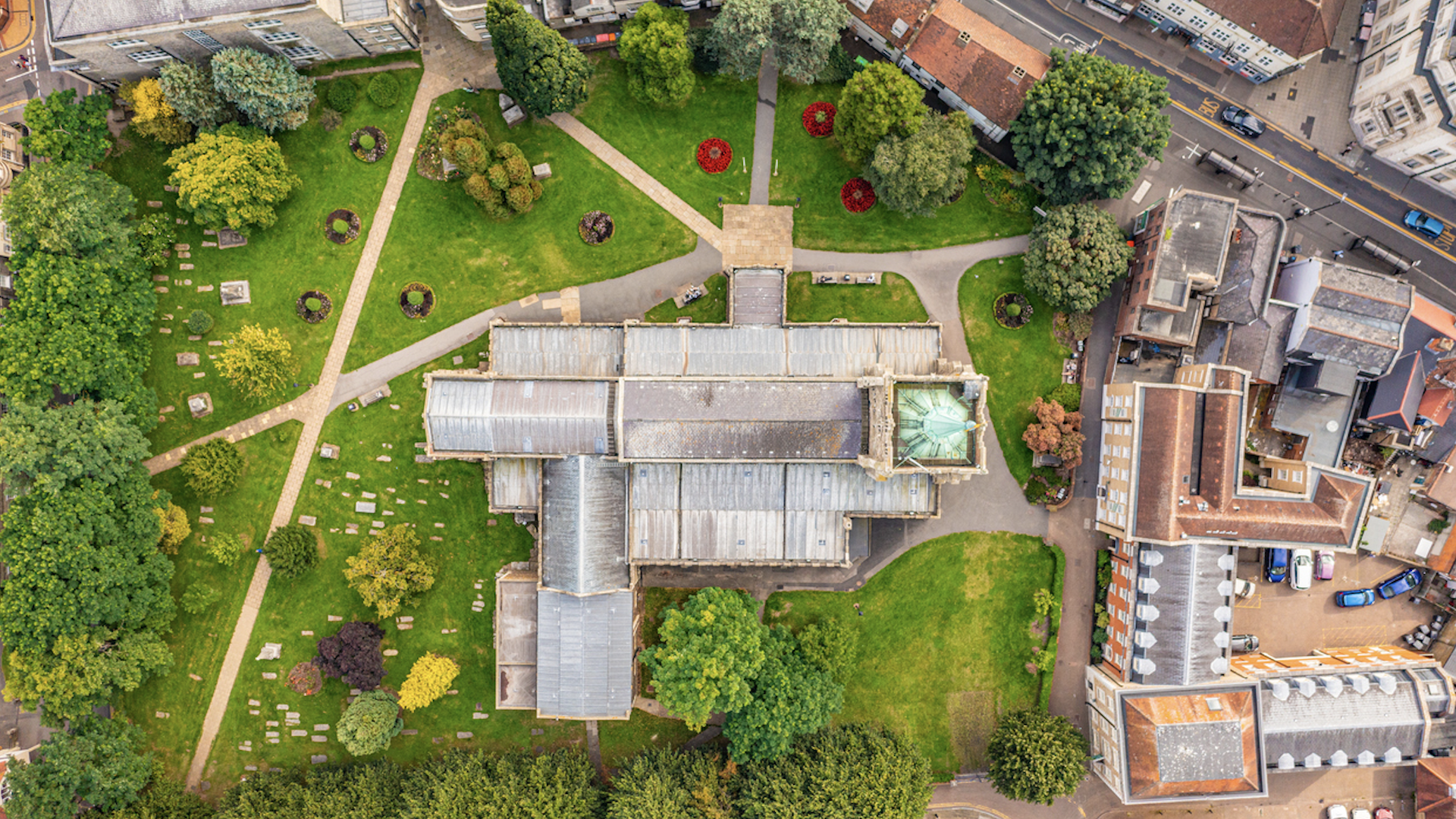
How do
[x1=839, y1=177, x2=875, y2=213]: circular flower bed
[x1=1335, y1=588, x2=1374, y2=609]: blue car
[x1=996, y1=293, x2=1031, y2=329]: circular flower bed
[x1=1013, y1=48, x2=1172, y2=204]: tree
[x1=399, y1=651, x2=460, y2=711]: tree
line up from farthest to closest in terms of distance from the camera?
[x1=839, y1=177, x2=875, y2=213]: circular flower bed → [x1=996, y1=293, x2=1031, y2=329]: circular flower bed → [x1=1335, y1=588, x2=1374, y2=609]: blue car → [x1=399, y1=651, x2=460, y2=711]: tree → [x1=1013, y1=48, x2=1172, y2=204]: tree

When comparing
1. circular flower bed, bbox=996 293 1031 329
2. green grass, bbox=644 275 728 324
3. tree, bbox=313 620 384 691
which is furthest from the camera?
green grass, bbox=644 275 728 324

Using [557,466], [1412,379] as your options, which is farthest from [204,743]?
[1412,379]

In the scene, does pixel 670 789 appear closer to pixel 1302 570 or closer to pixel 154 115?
pixel 1302 570

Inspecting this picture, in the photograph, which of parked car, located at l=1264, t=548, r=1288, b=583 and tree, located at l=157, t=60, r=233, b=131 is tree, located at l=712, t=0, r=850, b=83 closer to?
Answer: tree, located at l=157, t=60, r=233, b=131

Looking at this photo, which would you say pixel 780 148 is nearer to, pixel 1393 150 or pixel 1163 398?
pixel 1163 398

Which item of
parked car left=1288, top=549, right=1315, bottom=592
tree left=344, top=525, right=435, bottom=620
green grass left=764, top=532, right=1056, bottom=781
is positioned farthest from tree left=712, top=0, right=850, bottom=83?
parked car left=1288, top=549, right=1315, bottom=592

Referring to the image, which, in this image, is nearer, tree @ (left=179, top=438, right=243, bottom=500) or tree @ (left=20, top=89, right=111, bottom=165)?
tree @ (left=20, top=89, right=111, bottom=165)
